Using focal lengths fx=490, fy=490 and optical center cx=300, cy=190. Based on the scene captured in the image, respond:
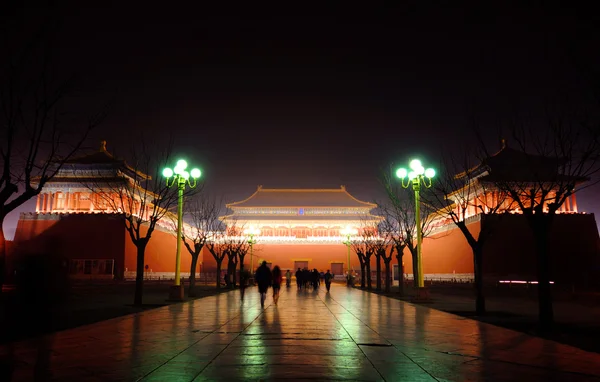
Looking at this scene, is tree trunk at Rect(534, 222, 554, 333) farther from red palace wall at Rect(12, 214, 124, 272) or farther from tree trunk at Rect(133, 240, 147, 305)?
red palace wall at Rect(12, 214, 124, 272)

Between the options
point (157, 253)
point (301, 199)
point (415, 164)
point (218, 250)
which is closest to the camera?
point (415, 164)

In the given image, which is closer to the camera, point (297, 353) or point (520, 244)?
point (297, 353)

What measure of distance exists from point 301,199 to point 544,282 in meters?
60.5

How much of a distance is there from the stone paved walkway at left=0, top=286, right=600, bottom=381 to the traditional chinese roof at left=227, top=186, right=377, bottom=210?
191ft

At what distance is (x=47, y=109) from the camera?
1042cm

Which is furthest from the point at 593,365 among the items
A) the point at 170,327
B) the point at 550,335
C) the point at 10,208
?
the point at 10,208

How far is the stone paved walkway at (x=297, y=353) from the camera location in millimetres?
5746

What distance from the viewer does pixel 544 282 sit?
11.2m

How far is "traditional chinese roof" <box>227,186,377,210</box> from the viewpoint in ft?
228

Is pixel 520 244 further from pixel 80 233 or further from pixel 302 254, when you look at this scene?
pixel 80 233

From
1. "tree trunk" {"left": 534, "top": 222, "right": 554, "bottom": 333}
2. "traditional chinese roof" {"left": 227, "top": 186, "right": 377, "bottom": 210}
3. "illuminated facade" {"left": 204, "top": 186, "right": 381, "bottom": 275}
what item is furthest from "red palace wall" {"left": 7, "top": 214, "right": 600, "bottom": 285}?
"tree trunk" {"left": 534, "top": 222, "right": 554, "bottom": 333}

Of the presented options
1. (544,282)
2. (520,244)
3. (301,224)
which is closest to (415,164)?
(544,282)

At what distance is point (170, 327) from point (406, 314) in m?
6.76

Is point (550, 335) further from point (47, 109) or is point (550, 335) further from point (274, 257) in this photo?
point (274, 257)
